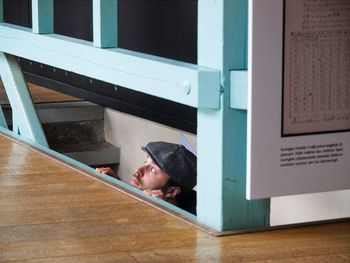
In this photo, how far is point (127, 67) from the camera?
285 centimetres

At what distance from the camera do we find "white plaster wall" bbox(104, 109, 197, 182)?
5.08m

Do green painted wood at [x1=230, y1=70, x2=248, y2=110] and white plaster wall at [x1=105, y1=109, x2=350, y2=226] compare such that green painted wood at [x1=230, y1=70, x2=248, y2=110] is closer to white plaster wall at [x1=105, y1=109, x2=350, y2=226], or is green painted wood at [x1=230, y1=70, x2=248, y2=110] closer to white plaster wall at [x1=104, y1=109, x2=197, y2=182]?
white plaster wall at [x1=105, y1=109, x2=350, y2=226]

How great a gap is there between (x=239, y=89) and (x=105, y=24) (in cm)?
92

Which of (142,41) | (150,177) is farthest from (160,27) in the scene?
(150,177)

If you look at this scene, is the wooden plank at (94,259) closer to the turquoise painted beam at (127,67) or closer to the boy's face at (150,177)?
the turquoise painted beam at (127,67)

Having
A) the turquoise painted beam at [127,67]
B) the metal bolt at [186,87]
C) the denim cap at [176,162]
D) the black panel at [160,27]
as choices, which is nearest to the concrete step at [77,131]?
the black panel at [160,27]

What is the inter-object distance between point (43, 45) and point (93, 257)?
162 cm

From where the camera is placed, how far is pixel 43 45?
368 centimetres

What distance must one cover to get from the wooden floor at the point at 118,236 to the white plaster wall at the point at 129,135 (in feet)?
6.98

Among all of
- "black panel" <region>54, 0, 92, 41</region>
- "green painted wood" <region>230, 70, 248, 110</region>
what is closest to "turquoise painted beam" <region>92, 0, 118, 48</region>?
"green painted wood" <region>230, 70, 248, 110</region>

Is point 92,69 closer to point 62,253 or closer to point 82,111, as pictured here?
point 62,253

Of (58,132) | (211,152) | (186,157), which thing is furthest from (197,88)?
(58,132)

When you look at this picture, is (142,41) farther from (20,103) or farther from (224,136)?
(224,136)

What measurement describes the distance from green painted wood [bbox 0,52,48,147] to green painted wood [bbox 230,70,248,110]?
184 cm
